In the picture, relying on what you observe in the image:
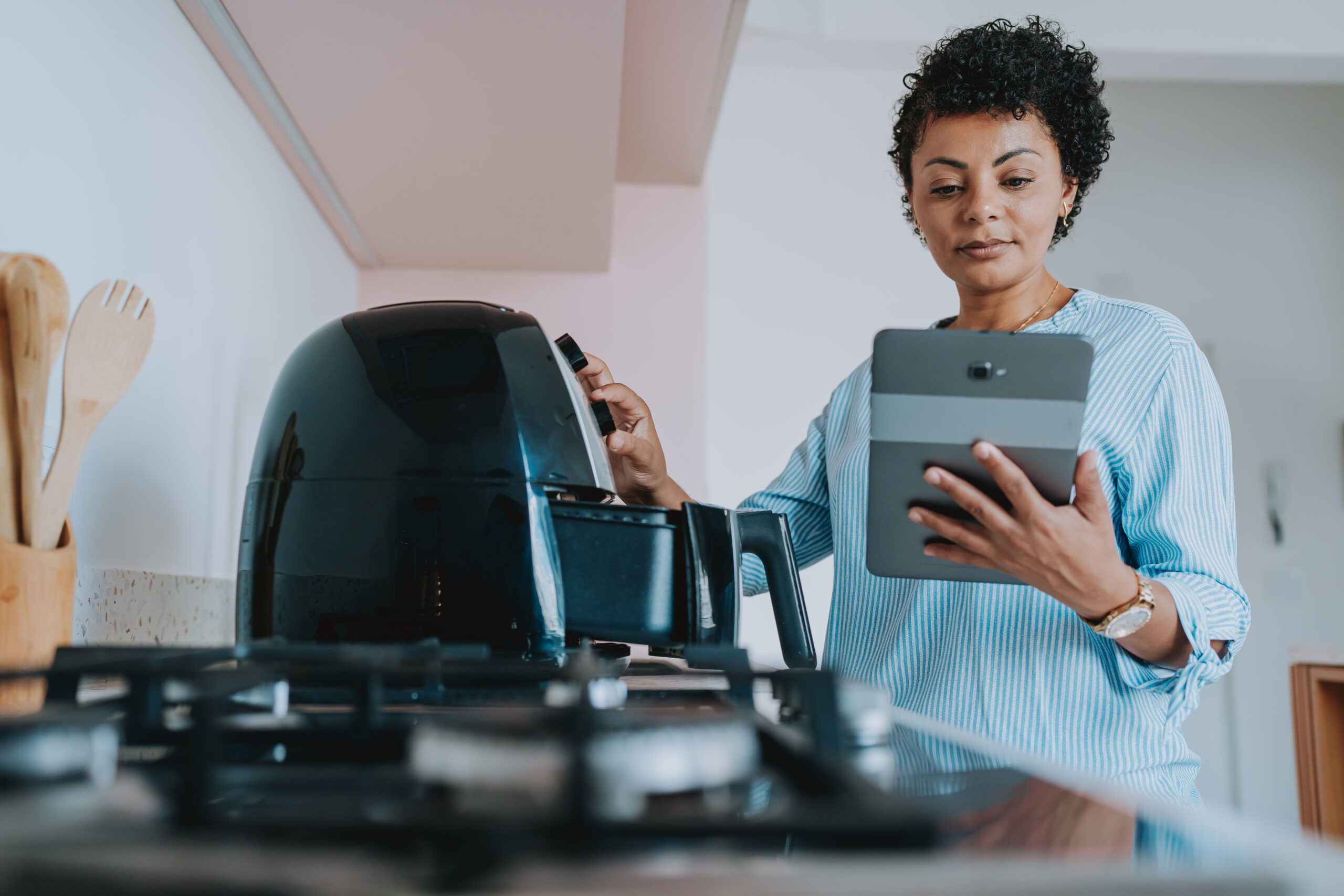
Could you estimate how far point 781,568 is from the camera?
27.1 inches

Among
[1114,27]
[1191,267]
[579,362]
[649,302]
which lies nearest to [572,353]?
[579,362]

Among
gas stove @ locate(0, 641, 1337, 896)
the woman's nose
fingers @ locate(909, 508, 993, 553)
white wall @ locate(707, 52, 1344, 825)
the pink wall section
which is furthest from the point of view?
white wall @ locate(707, 52, 1344, 825)

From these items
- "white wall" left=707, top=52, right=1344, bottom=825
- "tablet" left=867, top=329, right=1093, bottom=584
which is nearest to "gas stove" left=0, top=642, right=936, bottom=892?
"tablet" left=867, top=329, right=1093, bottom=584

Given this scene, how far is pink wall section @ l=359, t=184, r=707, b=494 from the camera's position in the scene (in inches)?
64.9

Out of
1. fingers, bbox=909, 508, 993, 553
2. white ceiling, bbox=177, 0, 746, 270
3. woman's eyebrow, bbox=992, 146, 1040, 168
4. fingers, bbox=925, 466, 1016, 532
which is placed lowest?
fingers, bbox=909, 508, 993, 553

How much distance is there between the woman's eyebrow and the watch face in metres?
0.48

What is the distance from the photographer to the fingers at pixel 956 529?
659 mm

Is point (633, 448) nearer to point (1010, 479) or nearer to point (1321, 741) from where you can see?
point (1010, 479)

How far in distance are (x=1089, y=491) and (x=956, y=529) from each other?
0.30 feet

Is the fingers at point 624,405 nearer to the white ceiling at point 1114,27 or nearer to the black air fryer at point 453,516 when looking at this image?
the black air fryer at point 453,516

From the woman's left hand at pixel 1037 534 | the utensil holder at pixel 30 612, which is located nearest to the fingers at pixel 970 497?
the woman's left hand at pixel 1037 534

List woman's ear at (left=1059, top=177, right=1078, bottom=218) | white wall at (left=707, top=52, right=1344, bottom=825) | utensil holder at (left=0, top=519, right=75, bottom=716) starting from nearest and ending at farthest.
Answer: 1. utensil holder at (left=0, top=519, right=75, bottom=716)
2. woman's ear at (left=1059, top=177, right=1078, bottom=218)
3. white wall at (left=707, top=52, right=1344, bottom=825)

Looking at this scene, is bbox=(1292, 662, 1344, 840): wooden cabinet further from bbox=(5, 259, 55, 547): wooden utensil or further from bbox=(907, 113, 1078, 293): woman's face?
bbox=(5, 259, 55, 547): wooden utensil

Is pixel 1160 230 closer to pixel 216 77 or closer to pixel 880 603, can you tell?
pixel 880 603
